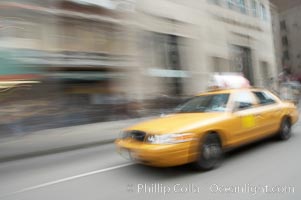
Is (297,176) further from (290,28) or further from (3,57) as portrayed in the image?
(290,28)

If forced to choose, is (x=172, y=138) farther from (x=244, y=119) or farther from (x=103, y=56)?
(x=103, y=56)

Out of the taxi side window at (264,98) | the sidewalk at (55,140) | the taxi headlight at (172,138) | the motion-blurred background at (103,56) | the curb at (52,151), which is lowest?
the curb at (52,151)

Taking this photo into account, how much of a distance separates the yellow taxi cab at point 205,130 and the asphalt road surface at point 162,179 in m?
0.30

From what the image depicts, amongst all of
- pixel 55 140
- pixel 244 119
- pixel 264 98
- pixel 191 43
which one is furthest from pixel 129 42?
pixel 244 119

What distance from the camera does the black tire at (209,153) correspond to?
6160mm

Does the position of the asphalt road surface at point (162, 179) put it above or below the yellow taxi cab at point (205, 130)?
below

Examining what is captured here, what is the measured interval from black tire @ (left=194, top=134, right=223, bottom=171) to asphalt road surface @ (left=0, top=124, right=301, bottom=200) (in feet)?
0.45

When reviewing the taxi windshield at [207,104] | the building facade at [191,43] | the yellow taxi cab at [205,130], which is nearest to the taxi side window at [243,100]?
the yellow taxi cab at [205,130]

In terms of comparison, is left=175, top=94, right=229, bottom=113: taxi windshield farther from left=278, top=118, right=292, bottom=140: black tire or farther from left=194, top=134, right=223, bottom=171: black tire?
left=278, top=118, right=292, bottom=140: black tire

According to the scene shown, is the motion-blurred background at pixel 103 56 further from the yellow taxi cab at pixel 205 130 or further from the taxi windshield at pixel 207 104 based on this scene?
the yellow taxi cab at pixel 205 130

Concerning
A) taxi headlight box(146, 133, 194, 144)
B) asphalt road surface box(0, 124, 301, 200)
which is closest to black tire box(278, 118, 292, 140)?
asphalt road surface box(0, 124, 301, 200)

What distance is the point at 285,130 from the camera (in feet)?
28.3

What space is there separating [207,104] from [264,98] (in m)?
1.66

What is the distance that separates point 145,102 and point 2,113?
7.11 metres
